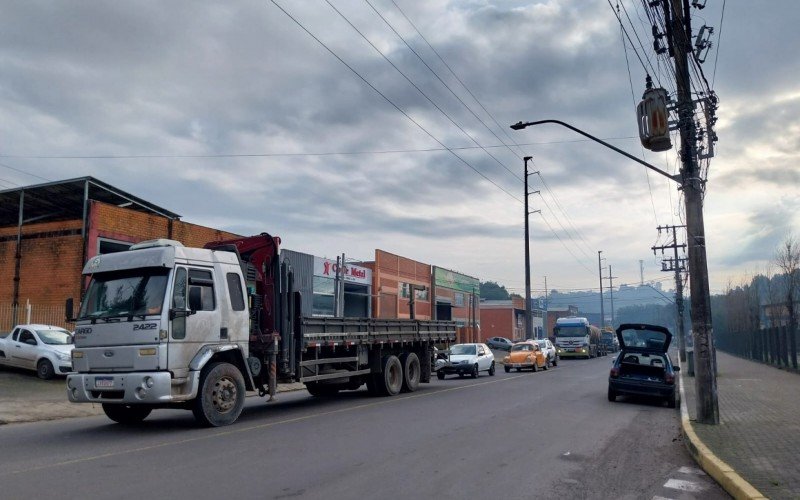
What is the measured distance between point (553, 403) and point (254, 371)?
7.67m

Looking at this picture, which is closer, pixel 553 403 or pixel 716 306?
pixel 553 403

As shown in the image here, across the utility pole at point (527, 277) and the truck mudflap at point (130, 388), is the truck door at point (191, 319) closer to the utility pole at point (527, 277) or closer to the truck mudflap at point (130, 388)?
the truck mudflap at point (130, 388)

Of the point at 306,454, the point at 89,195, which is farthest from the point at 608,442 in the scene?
the point at 89,195

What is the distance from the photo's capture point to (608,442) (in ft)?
33.1

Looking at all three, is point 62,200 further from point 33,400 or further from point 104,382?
point 104,382

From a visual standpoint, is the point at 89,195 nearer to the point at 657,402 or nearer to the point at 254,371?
the point at 254,371

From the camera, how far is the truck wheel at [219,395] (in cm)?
1053

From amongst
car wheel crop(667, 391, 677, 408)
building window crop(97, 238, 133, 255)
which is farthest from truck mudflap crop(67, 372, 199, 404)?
building window crop(97, 238, 133, 255)

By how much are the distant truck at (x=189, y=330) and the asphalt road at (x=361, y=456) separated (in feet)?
2.23

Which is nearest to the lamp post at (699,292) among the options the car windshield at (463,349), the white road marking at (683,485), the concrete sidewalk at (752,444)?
the concrete sidewalk at (752,444)

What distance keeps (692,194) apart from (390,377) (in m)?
8.88

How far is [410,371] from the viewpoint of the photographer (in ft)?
60.7

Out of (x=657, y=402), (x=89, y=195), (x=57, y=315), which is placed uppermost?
(x=89, y=195)

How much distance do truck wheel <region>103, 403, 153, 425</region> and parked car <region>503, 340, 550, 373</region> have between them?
70.4 feet
